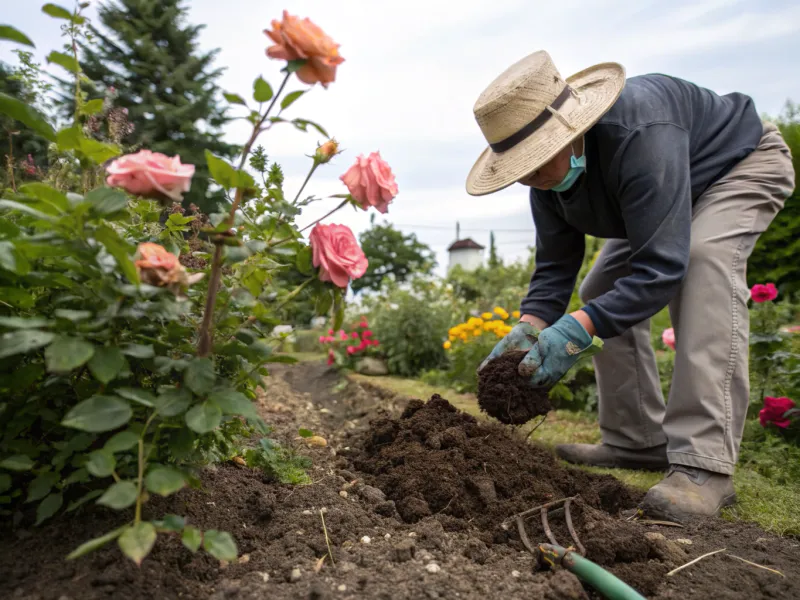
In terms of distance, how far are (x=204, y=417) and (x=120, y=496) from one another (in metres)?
0.19

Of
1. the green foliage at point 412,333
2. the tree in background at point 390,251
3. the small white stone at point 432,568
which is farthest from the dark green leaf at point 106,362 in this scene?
the tree in background at point 390,251

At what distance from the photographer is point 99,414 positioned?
110 cm

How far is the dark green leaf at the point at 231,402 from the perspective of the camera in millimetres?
1167

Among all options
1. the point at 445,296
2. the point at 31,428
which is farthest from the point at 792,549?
the point at 445,296

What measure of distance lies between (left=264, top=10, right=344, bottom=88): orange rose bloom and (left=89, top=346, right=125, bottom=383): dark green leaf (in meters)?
0.67

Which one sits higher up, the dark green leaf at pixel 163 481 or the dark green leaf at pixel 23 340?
the dark green leaf at pixel 23 340

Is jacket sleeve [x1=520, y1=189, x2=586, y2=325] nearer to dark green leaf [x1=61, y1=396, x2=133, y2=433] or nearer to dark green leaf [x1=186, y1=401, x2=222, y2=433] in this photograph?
dark green leaf [x1=186, y1=401, x2=222, y2=433]

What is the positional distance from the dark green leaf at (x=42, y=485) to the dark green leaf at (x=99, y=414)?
10.8 inches

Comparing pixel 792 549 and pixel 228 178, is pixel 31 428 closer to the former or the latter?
pixel 228 178

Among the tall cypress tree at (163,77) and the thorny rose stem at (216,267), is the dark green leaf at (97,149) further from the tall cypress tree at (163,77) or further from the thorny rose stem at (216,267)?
the tall cypress tree at (163,77)

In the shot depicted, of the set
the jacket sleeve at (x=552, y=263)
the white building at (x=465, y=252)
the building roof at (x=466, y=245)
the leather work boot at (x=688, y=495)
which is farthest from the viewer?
the building roof at (x=466, y=245)

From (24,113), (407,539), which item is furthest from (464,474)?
(24,113)

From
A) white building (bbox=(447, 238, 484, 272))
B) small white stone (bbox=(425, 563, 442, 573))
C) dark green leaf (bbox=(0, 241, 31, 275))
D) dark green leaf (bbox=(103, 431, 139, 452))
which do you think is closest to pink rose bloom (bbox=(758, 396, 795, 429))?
small white stone (bbox=(425, 563, 442, 573))

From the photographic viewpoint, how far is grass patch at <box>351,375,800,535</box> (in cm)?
207
